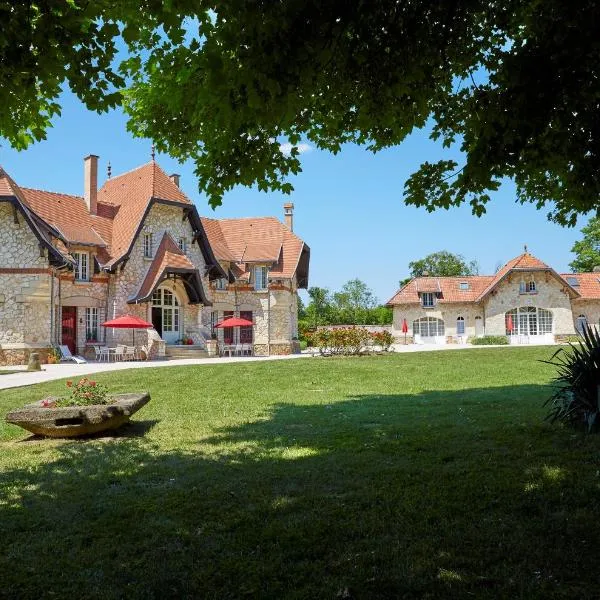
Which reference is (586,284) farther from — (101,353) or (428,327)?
(101,353)

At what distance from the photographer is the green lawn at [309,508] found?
335 centimetres

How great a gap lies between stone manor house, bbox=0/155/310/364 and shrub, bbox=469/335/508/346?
14.6 m

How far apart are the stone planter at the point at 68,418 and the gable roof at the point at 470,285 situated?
3741 centimetres

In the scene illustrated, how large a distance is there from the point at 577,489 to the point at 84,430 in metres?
6.18

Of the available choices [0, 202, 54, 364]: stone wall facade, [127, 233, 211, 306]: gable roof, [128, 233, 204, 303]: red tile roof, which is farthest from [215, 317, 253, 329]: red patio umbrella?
[0, 202, 54, 364]: stone wall facade

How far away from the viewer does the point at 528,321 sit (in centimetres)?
4212

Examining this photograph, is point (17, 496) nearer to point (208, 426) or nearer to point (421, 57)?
point (208, 426)

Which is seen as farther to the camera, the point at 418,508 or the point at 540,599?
the point at 418,508

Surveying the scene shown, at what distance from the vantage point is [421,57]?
5.49m

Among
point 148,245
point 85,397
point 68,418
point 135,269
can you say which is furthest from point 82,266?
point 68,418

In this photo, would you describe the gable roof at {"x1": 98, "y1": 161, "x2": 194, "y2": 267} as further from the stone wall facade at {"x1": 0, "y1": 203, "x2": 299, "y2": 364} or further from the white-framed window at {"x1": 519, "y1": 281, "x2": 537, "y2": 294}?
the white-framed window at {"x1": 519, "y1": 281, "x2": 537, "y2": 294}

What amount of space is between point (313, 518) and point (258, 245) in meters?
29.8

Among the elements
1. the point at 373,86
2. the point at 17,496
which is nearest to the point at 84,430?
the point at 17,496

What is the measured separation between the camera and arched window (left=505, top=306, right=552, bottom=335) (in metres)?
41.9
